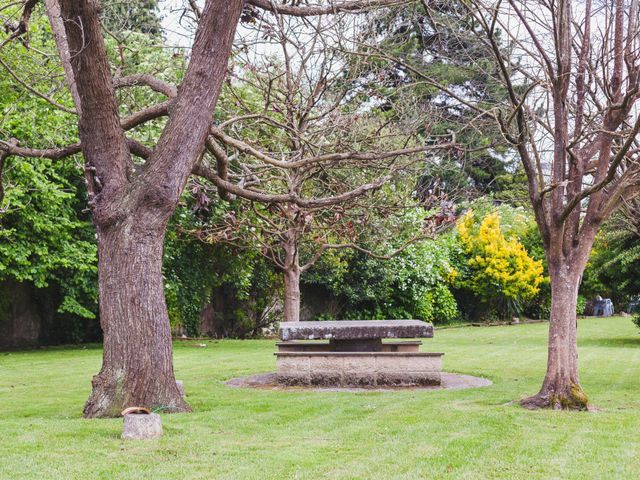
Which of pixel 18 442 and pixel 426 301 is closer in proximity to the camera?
pixel 18 442

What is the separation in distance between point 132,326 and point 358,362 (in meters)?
4.76

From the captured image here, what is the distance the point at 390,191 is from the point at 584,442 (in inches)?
512

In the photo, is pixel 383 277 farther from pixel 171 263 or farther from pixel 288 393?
pixel 288 393

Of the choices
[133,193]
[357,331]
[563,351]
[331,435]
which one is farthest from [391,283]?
[331,435]

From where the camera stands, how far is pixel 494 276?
30328 millimetres

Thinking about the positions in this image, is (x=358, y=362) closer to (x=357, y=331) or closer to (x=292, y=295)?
(x=357, y=331)

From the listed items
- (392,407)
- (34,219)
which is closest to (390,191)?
(34,219)

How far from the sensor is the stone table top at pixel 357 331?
11.8m

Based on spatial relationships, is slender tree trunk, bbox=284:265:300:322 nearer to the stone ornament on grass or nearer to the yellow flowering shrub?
the stone ornament on grass

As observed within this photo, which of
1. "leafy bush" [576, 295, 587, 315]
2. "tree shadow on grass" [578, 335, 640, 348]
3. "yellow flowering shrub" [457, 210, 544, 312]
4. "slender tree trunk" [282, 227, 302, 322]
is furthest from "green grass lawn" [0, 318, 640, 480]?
"leafy bush" [576, 295, 587, 315]

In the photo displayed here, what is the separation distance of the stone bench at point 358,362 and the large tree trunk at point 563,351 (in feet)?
9.38

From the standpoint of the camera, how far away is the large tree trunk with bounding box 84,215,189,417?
318 inches

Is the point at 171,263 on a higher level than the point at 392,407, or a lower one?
higher

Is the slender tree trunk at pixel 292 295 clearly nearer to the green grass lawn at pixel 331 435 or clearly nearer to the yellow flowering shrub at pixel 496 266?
the green grass lawn at pixel 331 435
